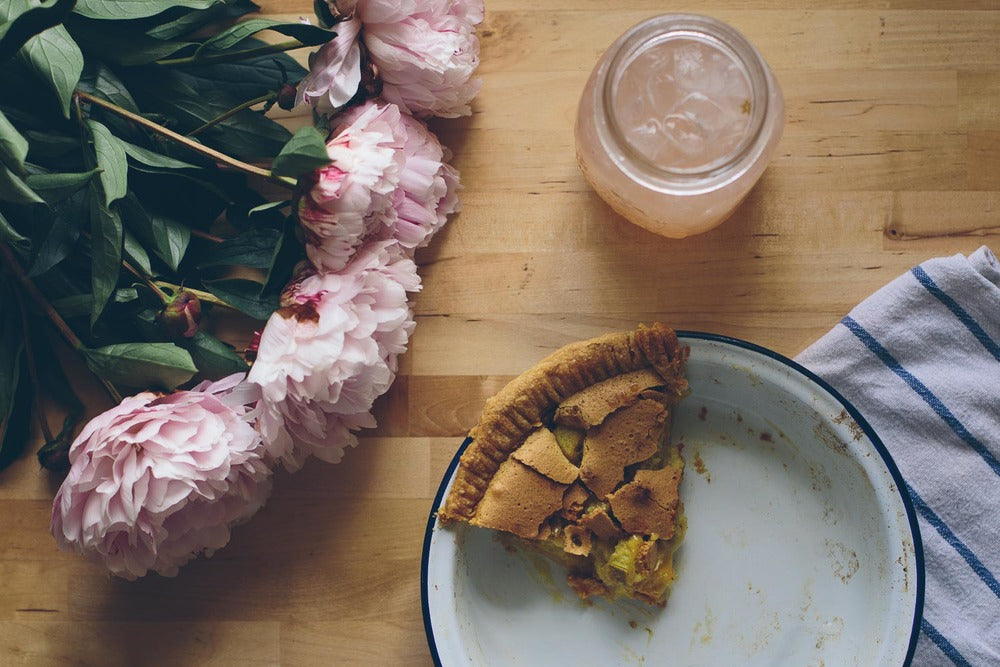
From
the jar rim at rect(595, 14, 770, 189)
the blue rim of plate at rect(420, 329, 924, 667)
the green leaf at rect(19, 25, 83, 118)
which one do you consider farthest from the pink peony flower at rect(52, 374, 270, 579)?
the jar rim at rect(595, 14, 770, 189)

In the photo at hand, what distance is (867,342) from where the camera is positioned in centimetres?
108

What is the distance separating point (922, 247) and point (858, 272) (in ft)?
0.31

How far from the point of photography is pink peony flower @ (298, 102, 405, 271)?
877 mm

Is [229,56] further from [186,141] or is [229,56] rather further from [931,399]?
[931,399]

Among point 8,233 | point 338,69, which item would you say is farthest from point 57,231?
point 338,69

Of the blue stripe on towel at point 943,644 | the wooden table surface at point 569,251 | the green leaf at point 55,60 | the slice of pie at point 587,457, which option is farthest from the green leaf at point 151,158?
the blue stripe on towel at point 943,644

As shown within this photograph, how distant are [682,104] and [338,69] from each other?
399mm

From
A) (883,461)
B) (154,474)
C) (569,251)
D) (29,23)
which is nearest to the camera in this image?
(29,23)

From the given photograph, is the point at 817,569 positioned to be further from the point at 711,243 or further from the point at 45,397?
the point at 45,397

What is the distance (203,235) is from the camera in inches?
41.4

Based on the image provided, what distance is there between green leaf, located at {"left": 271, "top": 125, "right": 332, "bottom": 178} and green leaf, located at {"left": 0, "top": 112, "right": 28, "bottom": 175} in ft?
0.78

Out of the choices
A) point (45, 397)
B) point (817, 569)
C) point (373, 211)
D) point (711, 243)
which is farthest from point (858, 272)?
point (45, 397)

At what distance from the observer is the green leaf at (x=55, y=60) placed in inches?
34.1

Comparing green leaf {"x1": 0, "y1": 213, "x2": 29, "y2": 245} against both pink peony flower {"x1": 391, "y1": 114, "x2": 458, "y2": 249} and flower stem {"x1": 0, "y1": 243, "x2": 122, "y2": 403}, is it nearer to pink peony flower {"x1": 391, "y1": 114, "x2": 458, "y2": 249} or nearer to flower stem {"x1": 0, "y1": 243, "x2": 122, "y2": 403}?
flower stem {"x1": 0, "y1": 243, "x2": 122, "y2": 403}
